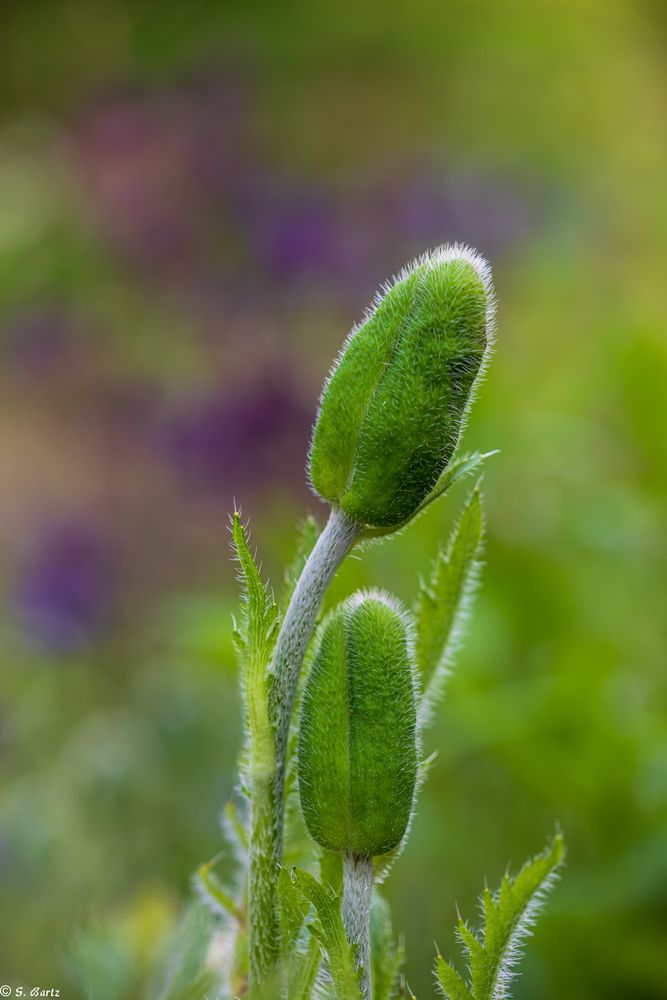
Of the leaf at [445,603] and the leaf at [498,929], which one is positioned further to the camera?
the leaf at [445,603]

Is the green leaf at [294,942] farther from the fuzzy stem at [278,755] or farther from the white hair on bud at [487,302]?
the white hair on bud at [487,302]

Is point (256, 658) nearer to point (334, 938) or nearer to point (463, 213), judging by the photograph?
point (334, 938)

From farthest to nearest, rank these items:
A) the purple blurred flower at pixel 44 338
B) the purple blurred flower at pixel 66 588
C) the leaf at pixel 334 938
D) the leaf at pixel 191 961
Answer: the purple blurred flower at pixel 44 338, the purple blurred flower at pixel 66 588, the leaf at pixel 191 961, the leaf at pixel 334 938

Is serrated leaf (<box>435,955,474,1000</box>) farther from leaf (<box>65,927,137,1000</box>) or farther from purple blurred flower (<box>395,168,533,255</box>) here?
purple blurred flower (<box>395,168,533,255</box>)

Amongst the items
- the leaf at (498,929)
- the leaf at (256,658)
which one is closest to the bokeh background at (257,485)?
the leaf at (498,929)

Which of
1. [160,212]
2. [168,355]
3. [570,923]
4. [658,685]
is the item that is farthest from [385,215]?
[570,923]

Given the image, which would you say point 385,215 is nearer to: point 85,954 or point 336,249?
point 336,249

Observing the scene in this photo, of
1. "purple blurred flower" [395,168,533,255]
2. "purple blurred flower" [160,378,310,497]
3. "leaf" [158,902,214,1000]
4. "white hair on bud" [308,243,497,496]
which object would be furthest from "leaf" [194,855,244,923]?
"purple blurred flower" [395,168,533,255]
